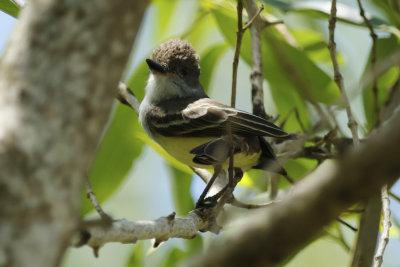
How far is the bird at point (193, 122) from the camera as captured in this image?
3739mm

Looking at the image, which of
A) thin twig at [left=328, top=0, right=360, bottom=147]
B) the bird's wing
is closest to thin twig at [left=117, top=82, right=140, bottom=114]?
the bird's wing

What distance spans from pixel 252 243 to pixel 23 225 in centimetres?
53

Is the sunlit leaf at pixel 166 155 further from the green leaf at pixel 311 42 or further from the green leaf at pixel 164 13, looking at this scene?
the green leaf at pixel 311 42

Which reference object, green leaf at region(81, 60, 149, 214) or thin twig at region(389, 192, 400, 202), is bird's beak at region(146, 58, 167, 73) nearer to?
green leaf at region(81, 60, 149, 214)

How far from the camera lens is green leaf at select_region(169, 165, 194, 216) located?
15.1ft

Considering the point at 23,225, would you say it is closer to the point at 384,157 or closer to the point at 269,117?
the point at 384,157

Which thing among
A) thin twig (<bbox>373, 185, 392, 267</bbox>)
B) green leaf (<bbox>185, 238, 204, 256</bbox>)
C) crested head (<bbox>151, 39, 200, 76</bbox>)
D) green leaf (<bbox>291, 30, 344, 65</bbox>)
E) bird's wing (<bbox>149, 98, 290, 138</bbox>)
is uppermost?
crested head (<bbox>151, 39, 200, 76</bbox>)

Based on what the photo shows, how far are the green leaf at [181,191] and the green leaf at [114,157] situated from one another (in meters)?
0.43

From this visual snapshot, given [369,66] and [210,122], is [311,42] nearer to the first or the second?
[369,66]

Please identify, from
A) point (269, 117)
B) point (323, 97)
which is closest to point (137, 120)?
point (269, 117)

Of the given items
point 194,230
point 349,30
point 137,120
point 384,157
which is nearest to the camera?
point 384,157

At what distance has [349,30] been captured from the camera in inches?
252

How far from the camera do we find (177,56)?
4.99 meters

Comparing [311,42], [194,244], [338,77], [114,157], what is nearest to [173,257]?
[194,244]
